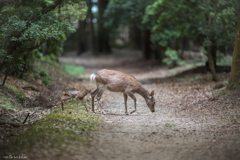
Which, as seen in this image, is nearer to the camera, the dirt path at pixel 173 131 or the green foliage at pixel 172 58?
the dirt path at pixel 173 131

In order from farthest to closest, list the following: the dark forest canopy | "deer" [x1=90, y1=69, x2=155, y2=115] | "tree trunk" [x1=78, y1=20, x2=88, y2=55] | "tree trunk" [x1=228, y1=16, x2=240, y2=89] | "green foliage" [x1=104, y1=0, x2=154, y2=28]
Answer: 1. "tree trunk" [x1=78, y1=20, x2=88, y2=55]
2. "green foliage" [x1=104, y1=0, x2=154, y2=28]
3. "tree trunk" [x1=228, y1=16, x2=240, y2=89]
4. "deer" [x1=90, y1=69, x2=155, y2=115]
5. the dark forest canopy

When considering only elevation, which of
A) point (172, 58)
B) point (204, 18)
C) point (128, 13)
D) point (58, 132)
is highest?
point (128, 13)

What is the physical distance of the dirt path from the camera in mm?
5215

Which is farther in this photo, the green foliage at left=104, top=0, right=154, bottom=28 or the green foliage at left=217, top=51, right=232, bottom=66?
the green foliage at left=104, top=0, right=154, bottom=28

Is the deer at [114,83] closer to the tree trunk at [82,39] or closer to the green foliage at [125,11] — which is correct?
the green foliage at [125,11]

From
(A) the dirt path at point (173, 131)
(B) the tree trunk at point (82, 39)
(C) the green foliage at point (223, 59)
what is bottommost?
(A) the dirt path at point (173, 131)

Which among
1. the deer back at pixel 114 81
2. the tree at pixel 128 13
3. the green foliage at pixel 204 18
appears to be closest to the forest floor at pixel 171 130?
the deer back at pixel 114 81

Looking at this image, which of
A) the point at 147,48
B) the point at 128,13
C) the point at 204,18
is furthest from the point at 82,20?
the point at 147,48

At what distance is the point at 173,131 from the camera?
6699 millimetres

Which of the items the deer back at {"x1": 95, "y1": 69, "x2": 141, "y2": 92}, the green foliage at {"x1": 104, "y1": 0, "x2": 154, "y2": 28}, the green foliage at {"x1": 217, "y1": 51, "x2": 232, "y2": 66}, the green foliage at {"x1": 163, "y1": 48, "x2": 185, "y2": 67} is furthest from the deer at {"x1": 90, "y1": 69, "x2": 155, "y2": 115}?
the green foliage at {"x1": 104, "y1": 0, "x2": 154, "y2": 28}

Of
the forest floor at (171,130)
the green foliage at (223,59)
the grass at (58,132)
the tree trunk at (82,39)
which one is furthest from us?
the tree trunk at (82,39)

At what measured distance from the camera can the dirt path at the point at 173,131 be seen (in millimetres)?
5215

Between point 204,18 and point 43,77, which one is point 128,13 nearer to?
point 204,18

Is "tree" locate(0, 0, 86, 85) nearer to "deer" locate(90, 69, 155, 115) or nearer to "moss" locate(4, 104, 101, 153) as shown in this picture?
"deer" locate(90, 69, 155, 115)
